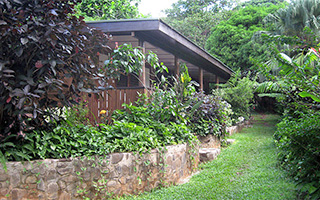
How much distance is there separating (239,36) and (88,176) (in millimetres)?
19902

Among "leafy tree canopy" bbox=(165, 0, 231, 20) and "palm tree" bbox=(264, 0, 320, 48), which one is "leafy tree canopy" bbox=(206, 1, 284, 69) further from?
"leafy tree canopy" bbox=(165, 0, 231, 20)

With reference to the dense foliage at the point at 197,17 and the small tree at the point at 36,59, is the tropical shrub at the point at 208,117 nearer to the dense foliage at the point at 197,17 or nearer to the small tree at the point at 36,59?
the small tree at the point at 36,59

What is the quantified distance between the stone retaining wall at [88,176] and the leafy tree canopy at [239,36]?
17.4 m

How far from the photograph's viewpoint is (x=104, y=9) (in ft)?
47.9

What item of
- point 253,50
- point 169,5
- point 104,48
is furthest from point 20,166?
point 169,5

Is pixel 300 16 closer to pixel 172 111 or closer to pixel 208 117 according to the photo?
pixel 208 117

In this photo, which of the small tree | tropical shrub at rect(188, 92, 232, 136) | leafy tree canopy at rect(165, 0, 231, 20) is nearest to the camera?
the small tree

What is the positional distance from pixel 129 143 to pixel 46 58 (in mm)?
1778

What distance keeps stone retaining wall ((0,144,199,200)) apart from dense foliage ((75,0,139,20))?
11134 millimetres

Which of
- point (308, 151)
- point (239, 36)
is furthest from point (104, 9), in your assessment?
point (308, 151)

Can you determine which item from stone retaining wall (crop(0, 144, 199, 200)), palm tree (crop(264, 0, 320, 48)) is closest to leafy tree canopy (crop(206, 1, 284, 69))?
palm tree (crop(264, 0, 320, 48))

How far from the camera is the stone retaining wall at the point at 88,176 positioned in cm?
352

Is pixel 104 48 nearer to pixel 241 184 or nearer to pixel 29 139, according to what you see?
pixel 29 139

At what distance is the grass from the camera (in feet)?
14.3
